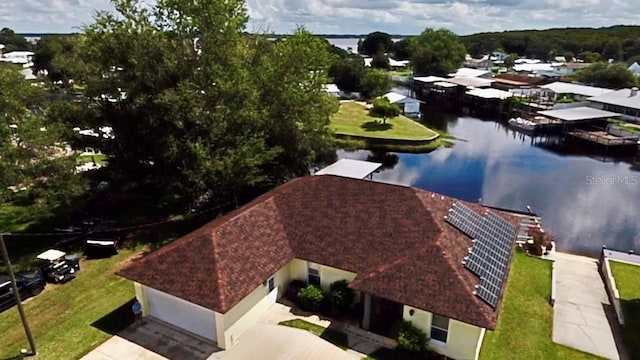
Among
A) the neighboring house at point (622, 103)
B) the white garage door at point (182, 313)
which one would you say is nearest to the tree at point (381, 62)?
the neighboring house at point (622, 103)

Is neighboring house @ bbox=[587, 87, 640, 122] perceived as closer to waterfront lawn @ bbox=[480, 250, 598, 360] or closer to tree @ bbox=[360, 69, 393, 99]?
tree @ bbox=[360, 69, 393, 99]

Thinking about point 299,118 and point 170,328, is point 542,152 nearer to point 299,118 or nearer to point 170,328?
point 299,118

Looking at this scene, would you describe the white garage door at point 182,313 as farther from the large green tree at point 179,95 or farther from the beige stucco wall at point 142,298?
the large green tree at point 179,95

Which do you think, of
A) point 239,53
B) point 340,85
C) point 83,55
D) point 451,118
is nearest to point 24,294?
point 83,55

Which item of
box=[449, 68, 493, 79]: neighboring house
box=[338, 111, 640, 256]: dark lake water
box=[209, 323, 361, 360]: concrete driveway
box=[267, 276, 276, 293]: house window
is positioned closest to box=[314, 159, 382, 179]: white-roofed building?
box=[338, 111, 640, 256]: dark lake water

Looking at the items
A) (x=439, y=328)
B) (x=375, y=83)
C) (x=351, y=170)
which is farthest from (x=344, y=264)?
(x=375, y=83)

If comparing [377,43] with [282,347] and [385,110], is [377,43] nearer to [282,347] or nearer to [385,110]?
[385,110]
